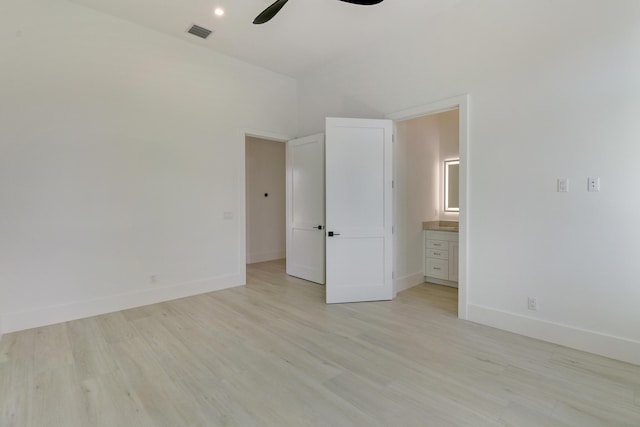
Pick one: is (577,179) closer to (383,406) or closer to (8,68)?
(383,406)

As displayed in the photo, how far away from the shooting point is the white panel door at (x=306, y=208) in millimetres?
4602

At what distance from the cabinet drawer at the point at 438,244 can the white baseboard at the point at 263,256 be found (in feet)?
11.5

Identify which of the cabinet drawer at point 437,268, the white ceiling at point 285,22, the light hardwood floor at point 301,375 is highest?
the white ceiling at point 285,22

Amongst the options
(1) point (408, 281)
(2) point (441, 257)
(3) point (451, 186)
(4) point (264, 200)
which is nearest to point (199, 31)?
(4) point (264, 200)

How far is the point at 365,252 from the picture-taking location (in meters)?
3.86

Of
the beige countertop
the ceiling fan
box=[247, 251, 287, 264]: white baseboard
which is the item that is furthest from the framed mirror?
box=[247, 251, 287, 264]: white baseboard

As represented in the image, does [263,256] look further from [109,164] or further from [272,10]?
[272,10]

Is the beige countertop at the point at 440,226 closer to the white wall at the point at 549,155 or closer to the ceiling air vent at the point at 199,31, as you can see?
the white wall at the point at 549,155

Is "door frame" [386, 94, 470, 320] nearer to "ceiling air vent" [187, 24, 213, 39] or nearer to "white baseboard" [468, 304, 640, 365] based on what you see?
"white baseboard" [468, 304, 640, 365]

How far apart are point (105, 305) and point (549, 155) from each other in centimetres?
486

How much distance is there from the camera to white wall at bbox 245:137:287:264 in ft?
21.2

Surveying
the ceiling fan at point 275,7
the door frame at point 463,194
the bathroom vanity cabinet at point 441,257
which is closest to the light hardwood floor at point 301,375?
the door frame at point 463,194

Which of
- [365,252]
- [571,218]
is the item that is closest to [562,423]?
[571,218]

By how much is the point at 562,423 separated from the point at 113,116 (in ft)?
15.7
